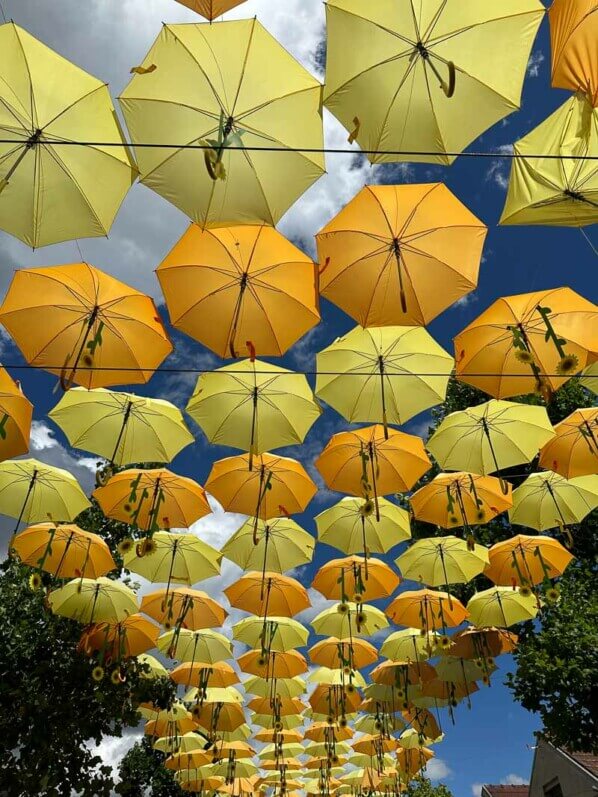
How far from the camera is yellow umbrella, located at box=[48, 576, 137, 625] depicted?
9.57 m

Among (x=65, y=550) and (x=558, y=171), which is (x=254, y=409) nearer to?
(x=65, y=550)

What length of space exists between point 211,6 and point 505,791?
28540mm

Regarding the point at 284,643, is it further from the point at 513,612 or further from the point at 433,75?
the point at 433,75

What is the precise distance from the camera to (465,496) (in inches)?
340

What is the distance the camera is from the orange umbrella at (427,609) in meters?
10.3

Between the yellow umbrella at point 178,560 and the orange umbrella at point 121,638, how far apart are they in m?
1.14

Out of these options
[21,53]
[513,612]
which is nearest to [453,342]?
[21,53]

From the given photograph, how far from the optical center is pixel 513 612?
9891 mm

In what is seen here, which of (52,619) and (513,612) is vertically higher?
(52,619)

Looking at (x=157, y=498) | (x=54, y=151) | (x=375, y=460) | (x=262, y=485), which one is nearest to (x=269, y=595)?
(x=262, y=485)

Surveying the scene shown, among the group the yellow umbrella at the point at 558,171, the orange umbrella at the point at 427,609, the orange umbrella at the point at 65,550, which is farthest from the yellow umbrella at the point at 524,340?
the orange umbrella at the point at 65,550

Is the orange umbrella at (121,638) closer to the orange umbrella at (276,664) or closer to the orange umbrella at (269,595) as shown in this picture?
the orange umbrella at (269,595)

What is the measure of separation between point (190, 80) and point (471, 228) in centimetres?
272

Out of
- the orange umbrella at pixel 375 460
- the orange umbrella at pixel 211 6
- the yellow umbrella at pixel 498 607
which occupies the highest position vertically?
the orange umbrella at pixel 375 460
